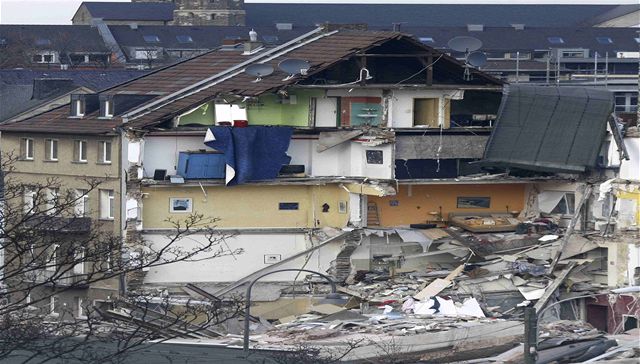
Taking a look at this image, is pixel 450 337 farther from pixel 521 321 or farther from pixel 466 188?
pixel 466 188

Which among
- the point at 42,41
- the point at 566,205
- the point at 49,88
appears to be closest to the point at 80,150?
the point at 566,205

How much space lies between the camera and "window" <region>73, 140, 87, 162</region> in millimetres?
40688

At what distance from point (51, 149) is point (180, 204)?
497cm

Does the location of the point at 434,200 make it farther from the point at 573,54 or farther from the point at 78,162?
the point at 573,54

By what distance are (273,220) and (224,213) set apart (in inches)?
43.8

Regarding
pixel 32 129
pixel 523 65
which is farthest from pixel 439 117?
pixel 523 65

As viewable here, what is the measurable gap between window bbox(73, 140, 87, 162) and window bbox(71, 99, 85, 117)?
1.22m

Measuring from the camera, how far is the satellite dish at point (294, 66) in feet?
126

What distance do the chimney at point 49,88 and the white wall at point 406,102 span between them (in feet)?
55.0

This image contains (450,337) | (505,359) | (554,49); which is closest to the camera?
(505,359)

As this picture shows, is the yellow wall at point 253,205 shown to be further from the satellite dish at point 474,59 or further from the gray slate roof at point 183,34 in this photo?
the gray slate roof at point 183,34

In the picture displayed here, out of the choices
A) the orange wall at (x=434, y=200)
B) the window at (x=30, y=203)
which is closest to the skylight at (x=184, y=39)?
the orange wall at (x=434, y=200)

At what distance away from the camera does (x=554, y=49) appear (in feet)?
348

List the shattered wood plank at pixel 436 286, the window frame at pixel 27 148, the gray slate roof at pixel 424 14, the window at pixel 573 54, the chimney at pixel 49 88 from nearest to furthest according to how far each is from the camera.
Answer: the shattered wood plank at pixel 436 286
the window frame at pixel 27 148
the chimney at pixel 49 88
the window at pixel 573 54
the gray slate roof at pixel 424 14
